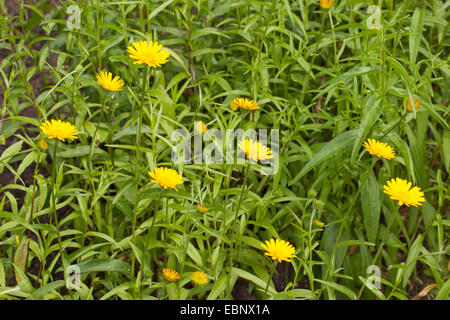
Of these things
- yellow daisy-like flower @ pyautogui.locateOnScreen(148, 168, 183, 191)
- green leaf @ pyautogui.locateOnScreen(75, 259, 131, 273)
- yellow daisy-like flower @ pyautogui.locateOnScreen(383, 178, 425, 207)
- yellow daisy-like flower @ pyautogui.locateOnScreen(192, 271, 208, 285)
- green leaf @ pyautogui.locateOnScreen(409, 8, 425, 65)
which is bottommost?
yellow daisy-like flower @ pyautogui.locateOnScreen(192, 271, 208, 285)

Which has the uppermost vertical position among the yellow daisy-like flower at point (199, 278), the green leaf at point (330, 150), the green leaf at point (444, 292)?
the green leaf at point (330, 150)

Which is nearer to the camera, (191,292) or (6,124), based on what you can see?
(191,292)

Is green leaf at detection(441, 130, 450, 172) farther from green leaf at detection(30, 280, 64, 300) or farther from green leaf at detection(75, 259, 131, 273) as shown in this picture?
green leaf at detection(30, 280, 64, 300)

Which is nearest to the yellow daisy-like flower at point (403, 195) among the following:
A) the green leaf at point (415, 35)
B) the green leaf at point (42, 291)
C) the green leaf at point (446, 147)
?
the green leaf at point (415, 35)

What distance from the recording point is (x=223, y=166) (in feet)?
5.30

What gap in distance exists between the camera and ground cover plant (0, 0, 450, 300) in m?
1.44

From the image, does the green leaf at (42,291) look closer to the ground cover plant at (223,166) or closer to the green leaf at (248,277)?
the ground cover plant at (223,166)

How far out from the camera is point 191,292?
59.8 inches

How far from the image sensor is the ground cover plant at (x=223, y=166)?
4.73 feet

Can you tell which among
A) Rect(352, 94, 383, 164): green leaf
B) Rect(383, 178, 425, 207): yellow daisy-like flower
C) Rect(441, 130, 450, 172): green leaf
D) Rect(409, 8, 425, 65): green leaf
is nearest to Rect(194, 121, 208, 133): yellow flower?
Rect(352, 94, 383, 164): green leaf

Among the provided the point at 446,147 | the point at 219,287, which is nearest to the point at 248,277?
the point at 219,287
